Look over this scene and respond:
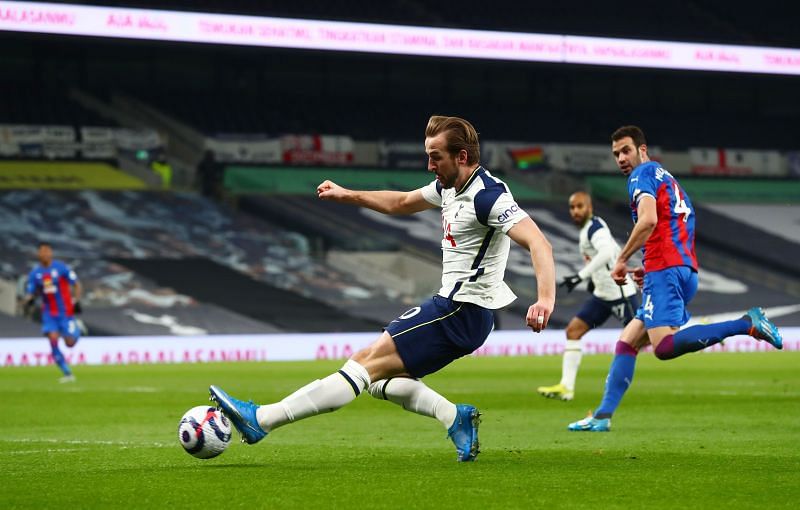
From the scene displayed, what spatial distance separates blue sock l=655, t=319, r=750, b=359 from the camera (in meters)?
9.80

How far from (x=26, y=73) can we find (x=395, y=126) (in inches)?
490

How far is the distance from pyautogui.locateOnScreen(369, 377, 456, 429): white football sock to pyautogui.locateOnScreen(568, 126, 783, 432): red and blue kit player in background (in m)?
2.28

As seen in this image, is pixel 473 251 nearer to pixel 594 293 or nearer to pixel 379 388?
pixel 379 388

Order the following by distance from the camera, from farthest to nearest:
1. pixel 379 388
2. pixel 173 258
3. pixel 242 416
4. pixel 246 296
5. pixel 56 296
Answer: pixel 173 258 → pixel 246 296 → pixel 56 296 → pixel 379 388 → pixel 242 416

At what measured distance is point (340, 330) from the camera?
32281 millimetres

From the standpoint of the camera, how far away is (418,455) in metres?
9.09

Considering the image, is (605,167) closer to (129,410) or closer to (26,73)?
(26,73)

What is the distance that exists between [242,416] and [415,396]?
4.23 feet

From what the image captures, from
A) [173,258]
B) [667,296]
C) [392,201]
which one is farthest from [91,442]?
[173,258]

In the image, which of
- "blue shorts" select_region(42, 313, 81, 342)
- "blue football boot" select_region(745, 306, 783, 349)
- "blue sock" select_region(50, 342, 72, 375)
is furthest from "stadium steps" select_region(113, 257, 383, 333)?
"blue football boot" select_region(745, 306, 783, 349)

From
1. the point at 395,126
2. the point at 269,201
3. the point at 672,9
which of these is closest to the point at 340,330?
the point at 269,201

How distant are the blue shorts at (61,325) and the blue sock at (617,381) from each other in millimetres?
12734

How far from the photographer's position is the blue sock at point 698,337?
980 centimetres

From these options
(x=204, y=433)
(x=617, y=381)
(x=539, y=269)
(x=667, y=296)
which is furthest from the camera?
(x=617, y=381)
